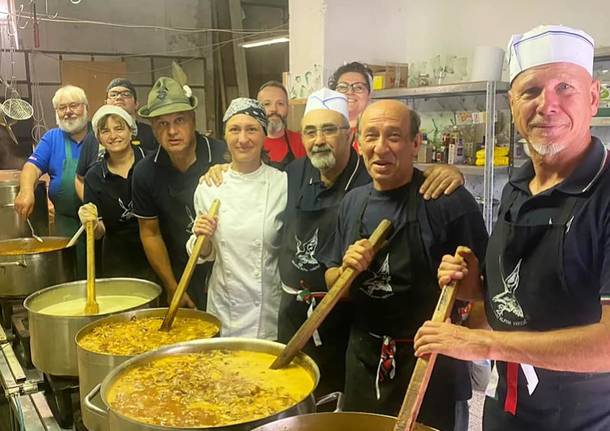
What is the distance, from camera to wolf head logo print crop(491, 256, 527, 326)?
1.22 meters

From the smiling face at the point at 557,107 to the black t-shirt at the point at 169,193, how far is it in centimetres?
137

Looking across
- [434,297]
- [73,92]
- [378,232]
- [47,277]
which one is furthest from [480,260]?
[73,92]

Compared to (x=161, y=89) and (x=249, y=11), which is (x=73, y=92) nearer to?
(x=161, y=89)

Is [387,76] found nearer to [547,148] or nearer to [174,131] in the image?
[174,131]

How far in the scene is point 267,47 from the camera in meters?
8.41

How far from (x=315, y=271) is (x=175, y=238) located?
0.74 metres

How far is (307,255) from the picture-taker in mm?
1808

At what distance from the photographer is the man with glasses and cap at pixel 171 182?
7.25 ft

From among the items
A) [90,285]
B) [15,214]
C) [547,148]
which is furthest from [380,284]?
[15,214]

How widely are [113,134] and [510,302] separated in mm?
1860

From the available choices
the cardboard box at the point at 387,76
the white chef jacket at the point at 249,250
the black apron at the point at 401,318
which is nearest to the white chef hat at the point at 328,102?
the white chef jacket at the point at 249,250

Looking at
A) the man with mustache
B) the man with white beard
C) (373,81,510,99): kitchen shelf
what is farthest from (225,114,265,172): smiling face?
(373,81,510,99): kitchen shelf

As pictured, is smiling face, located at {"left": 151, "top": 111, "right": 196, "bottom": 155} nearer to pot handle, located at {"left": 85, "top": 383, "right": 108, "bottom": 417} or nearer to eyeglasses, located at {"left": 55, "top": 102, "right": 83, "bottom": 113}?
eyeglasses, located at {"left": 55, "top": 102, "right": 83, "bottom": 113}

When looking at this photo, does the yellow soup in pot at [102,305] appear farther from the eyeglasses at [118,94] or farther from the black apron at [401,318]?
the eyeglasses at [118,94]
